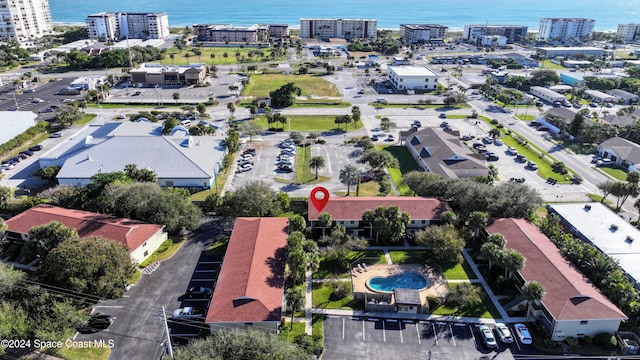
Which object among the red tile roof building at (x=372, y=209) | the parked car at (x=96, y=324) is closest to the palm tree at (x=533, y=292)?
the red tile roof building at (x=372, y=209)

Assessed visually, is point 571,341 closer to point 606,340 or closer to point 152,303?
point 606,340

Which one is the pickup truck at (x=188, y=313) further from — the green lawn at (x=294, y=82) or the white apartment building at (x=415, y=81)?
the white apartment building at (x=415, y=81)

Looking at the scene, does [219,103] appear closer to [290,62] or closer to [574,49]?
[290,62]

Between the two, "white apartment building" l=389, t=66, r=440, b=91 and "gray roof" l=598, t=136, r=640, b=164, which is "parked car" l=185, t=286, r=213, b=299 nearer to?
"gray roof" l=598, t=136, r=640, b=164

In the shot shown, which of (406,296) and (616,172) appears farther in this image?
(616,172)

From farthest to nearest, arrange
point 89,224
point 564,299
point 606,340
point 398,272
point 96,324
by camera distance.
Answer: point 89,224, point 398,272, point 564,299, point 96,324, point 606,340

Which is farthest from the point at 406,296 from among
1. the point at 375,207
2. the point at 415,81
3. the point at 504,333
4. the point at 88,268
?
the point at 415,81

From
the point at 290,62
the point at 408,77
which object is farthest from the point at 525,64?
the point at 290,62
